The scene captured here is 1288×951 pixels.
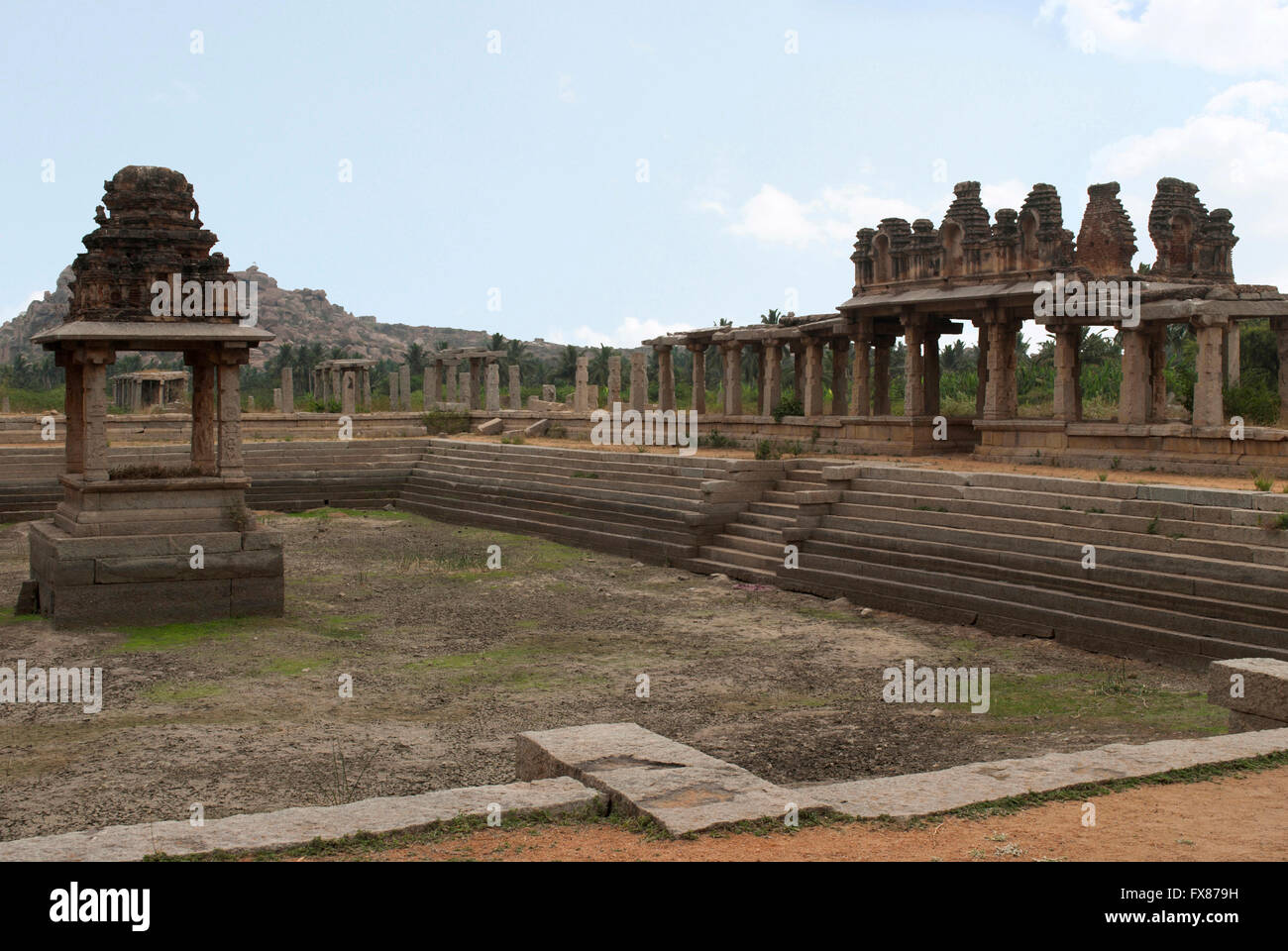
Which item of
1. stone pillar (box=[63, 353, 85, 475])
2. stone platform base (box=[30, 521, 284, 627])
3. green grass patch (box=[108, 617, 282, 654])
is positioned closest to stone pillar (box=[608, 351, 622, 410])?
stone pillar (box=[63, 353, 85, 475])

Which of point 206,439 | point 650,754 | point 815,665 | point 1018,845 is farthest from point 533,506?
point 1018,845

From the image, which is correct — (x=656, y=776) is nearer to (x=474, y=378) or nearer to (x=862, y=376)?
(x=862, y=376)

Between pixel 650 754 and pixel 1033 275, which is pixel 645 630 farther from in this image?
pixel 1033 275

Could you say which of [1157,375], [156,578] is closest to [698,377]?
[1157,375]

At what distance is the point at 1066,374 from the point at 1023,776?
15.1 m

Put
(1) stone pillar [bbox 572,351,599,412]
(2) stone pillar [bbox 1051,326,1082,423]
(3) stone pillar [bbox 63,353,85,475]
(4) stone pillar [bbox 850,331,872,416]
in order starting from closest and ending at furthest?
(3) stone pillar [bbox 63,353,85,475] → (2) stone pillar [bbox 1051,326,1082,423] → (4) stone pillar [bbox 850,331,872,416] → (1) stone pillar [bbox 572,351,599,412]

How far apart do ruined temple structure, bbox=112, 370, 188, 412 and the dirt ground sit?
3217 centimetres

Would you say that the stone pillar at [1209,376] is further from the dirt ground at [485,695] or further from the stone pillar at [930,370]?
the stone pillar at [930,370]

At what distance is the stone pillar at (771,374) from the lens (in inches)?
1078

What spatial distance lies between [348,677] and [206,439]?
579 cm

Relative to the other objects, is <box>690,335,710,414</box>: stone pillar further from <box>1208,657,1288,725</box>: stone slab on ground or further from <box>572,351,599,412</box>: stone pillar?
<box>1208,657,1288,725</box>: stone slab on ground

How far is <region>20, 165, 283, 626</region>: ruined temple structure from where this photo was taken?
41.6ft

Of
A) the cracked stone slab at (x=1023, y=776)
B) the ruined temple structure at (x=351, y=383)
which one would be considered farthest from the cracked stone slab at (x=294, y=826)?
the ruined temple structure at (x=351, y=383)

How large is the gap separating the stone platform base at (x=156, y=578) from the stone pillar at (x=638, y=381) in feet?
61.3
